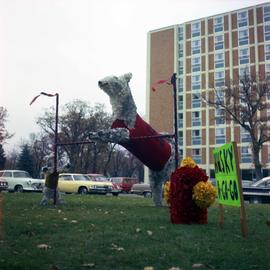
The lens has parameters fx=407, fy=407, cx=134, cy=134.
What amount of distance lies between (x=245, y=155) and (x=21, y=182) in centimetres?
3344

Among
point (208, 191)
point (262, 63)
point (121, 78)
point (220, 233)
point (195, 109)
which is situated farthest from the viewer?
point (195, 109)

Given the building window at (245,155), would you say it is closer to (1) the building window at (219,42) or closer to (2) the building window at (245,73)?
(2) the building window at (245,73)

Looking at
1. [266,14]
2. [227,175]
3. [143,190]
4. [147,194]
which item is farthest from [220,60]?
[227,175]

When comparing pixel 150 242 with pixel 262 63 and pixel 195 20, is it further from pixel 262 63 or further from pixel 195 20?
pixel 195 20

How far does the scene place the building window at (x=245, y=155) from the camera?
169 feet

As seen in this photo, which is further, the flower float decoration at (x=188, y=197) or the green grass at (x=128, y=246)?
the flower float decoration at (x=188, y=197)

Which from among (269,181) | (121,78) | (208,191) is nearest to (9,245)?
(208,191)

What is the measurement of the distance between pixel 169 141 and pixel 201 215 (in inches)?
216

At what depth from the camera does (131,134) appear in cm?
1094

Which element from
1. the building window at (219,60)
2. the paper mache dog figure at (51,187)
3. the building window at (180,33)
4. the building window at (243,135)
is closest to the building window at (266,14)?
the building window at (219,60)

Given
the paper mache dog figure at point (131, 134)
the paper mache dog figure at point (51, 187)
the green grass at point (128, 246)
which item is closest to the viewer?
the green grass at point (128, 246)

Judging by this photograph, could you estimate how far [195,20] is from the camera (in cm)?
6069

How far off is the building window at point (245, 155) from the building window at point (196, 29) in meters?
18.8

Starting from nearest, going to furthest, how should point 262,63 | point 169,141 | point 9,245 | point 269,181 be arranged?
point 9,245 < point 169,141 < point 269,181 < point 262,63
